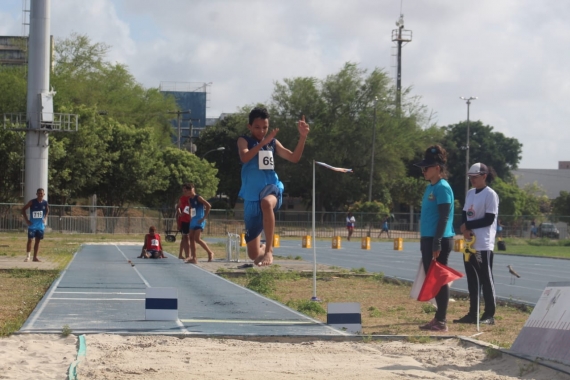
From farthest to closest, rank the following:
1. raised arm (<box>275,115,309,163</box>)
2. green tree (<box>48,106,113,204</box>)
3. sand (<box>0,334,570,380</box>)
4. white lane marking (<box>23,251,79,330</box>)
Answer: green tree (<box>48,106,113,204</box>) < white lane marking (<box>23,251,79,330</box>) < raised arm (<box>275,115,309,163</box>) < sand (<box>0,334,570,380</box>)

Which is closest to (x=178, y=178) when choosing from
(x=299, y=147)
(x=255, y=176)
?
(x=255, y=176)

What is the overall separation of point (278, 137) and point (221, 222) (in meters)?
16.5

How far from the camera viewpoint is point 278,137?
6875 cm

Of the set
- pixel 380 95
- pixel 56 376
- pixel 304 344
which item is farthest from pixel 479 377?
pixel 380 95

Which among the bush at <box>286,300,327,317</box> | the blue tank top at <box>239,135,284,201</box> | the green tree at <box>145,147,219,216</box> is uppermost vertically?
the green tree at <box>145,147,219,216</box>

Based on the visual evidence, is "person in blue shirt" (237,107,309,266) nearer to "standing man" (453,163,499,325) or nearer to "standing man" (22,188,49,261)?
"standing man" (453,163,499,325)

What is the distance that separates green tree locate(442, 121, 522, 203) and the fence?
27.0m

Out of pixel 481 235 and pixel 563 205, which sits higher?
pixel 563 205

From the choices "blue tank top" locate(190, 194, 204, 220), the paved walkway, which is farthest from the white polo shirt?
"blue tank top" locate(190, 194, 204, 220)

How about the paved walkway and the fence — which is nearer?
the paved walkway

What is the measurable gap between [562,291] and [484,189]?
313cm

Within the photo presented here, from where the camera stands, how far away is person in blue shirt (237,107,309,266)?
798cm

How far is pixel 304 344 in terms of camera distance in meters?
8.62

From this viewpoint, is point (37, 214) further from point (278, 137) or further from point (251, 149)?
point (278, 137)
